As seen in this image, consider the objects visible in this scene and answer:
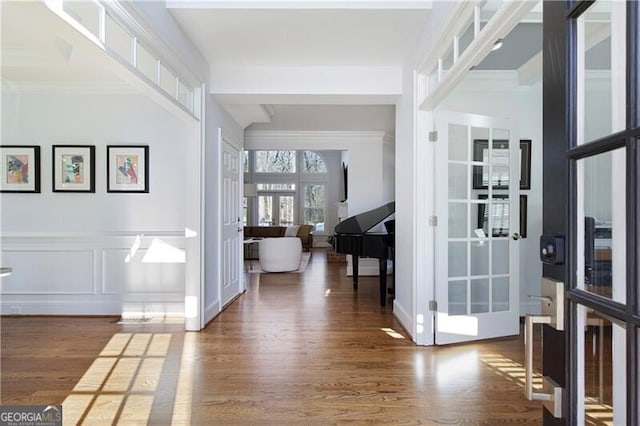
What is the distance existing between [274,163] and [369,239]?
366 inches

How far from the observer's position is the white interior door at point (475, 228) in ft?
10.6

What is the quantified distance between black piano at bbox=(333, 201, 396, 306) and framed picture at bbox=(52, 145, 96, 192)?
3158mm

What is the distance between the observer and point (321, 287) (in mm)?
5777

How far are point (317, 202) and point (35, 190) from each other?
9866 mm

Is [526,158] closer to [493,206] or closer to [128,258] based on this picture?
[493,206]

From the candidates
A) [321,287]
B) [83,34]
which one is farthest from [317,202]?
[83,34]

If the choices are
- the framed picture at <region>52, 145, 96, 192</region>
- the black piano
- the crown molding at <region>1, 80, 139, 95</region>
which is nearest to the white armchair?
the black piano

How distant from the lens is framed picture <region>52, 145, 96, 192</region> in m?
4.13

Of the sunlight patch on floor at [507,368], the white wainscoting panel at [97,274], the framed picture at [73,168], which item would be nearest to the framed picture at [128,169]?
the framed picture at [73,168]

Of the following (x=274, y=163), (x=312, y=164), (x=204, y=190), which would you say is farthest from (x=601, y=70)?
(x=274, y=163)

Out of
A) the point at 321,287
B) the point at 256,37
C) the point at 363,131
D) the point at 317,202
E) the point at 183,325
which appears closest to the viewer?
the point at 256,37

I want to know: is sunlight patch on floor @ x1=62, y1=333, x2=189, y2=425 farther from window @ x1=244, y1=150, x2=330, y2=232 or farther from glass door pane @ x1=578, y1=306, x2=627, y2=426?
window @ x1=244, y1=150, x2=330, y2=232

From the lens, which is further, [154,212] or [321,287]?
[321,287]

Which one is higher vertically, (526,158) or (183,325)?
(526,158)
